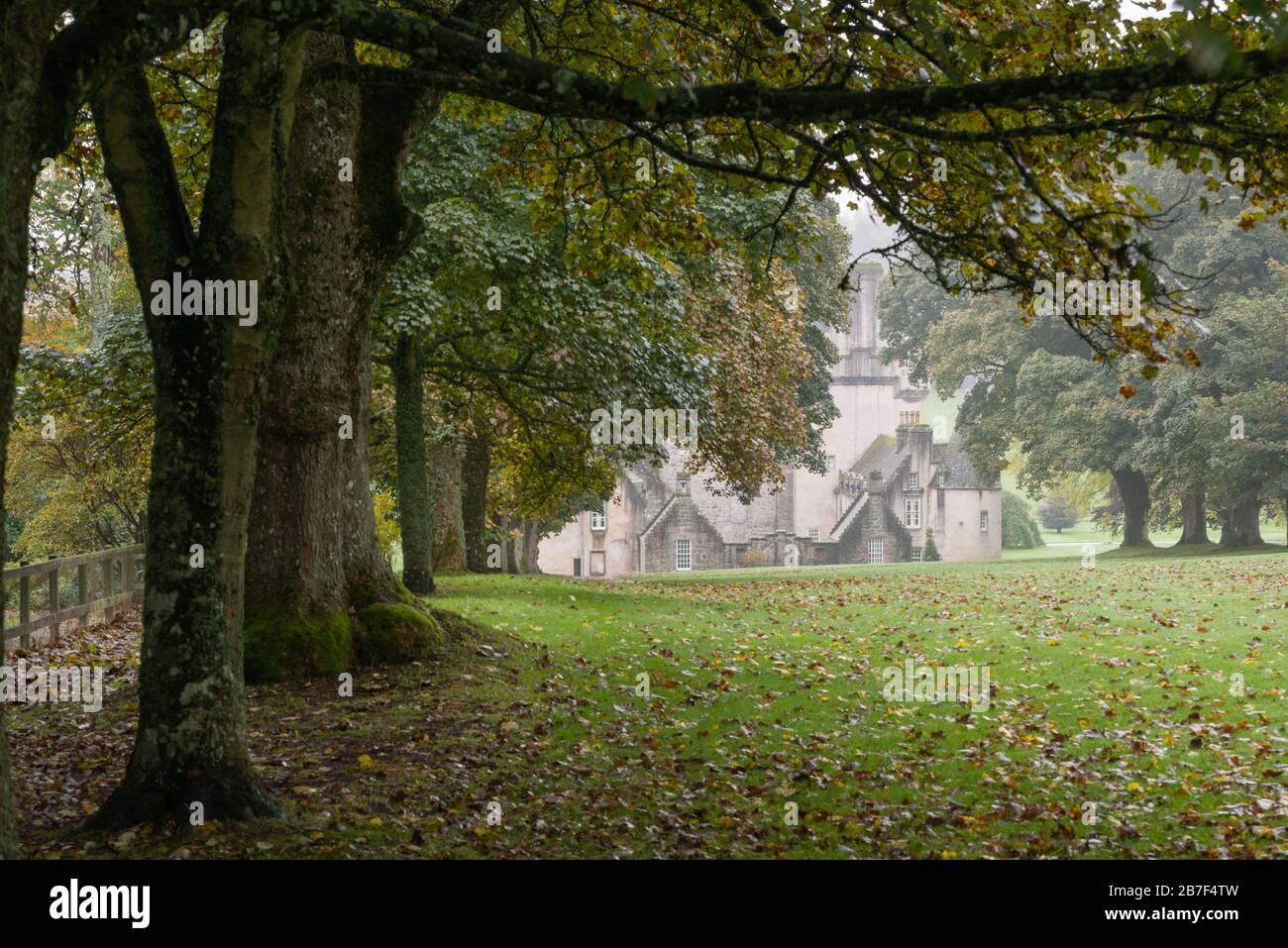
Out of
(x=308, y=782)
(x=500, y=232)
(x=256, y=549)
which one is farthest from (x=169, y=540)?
(x=500, y=232)

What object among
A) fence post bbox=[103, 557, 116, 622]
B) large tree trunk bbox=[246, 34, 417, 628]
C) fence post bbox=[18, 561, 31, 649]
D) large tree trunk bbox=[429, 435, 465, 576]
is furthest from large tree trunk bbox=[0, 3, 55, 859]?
large tree trunk bbox=[429, 435, 465, 576]

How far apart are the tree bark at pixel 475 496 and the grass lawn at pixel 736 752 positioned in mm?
9687

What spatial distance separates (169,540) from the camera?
274 inches

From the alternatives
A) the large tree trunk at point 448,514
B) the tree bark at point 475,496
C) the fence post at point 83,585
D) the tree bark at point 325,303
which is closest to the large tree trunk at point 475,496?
the tree bark at point 475,496

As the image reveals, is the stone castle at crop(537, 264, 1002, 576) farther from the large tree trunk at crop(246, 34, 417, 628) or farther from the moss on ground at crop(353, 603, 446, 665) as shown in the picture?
the large tree trunk at crop(246, 34, 417, 628)

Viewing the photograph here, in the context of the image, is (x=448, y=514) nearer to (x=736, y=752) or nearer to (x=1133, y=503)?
(x=736, y=752)

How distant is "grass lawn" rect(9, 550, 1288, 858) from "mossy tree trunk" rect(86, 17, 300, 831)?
471 mm

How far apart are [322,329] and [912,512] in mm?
64857

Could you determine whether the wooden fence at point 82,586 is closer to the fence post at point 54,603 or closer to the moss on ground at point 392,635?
the fence post at point 54,603

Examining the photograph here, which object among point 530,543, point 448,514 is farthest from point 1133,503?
point 448,514

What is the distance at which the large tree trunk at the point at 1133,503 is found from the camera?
4866 centimetres

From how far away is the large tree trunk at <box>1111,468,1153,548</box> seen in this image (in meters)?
48.7

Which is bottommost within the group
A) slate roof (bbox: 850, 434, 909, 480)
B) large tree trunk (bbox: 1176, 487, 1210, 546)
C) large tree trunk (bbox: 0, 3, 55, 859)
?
large tree trunk (bbox: 1176, 487, 1210, 546)
